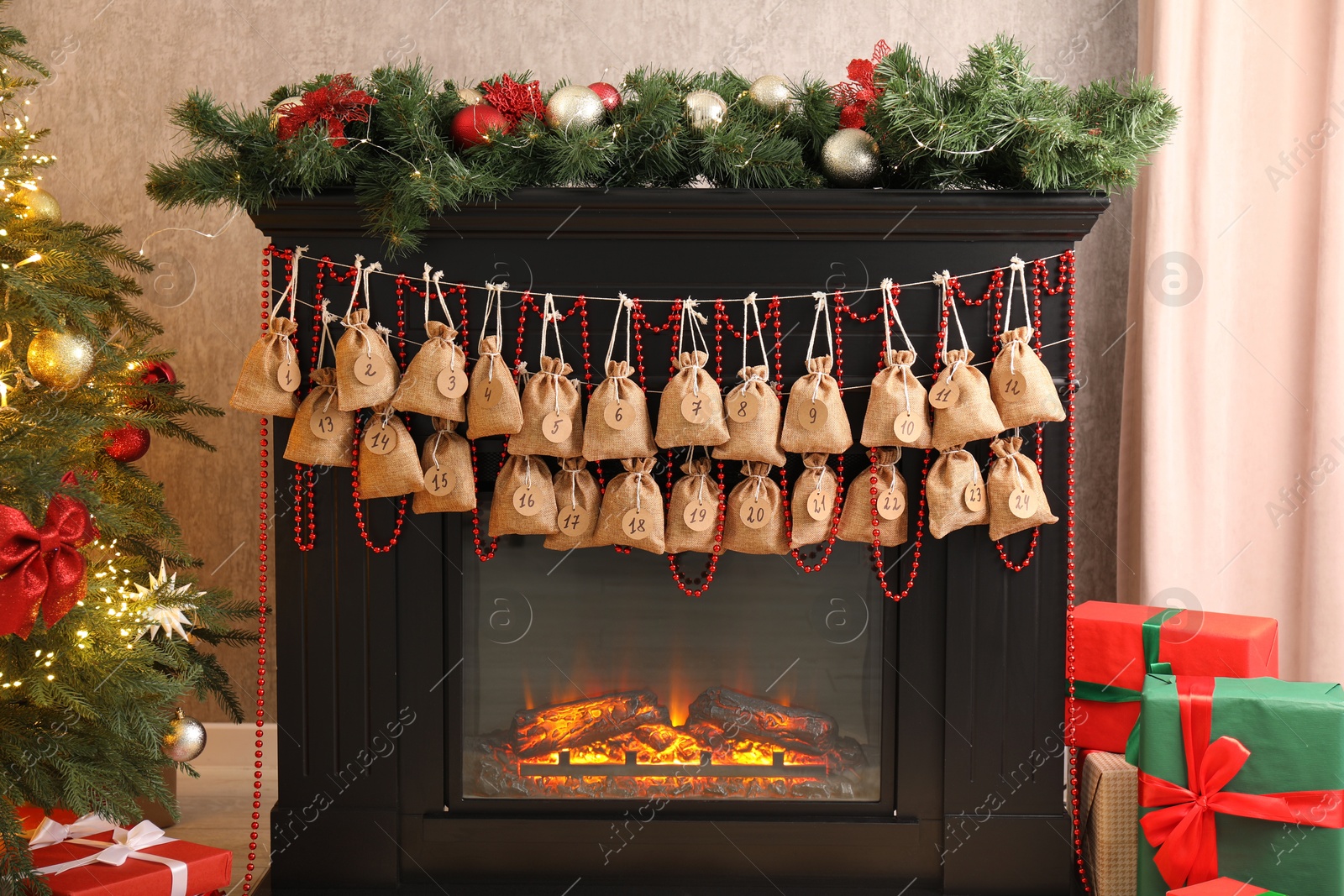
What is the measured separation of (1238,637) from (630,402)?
1227 mm

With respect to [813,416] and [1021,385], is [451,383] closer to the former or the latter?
[813,416]

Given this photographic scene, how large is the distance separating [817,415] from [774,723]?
0.64m

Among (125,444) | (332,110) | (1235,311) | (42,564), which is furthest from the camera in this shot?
(1235,311)

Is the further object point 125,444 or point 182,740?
point 125,444

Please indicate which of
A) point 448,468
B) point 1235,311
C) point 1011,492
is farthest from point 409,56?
point 1235,311

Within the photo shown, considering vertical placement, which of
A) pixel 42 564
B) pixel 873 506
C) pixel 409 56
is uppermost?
pixel 409 56

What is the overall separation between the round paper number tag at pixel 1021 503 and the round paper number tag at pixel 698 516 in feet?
1.77

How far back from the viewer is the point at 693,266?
175 cm

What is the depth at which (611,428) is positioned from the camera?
1.67 metres

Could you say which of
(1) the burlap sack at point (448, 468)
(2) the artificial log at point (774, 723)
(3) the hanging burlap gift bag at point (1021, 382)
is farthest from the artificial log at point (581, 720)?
(3) the hanging burlap gift bag at point (1021, 382)

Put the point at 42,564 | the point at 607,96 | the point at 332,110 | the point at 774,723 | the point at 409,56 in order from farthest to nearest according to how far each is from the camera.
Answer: the point at 409,56 < the point at 774,723 < the point at 607,96 < the point at 332,110 < the point at 42,564

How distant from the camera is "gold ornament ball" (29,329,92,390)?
179 cm

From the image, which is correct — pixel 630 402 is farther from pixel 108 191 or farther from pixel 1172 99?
pixel 108 191

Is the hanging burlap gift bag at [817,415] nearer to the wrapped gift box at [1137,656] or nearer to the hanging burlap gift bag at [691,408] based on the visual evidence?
the hanging burlap gift bag at [691,408]
